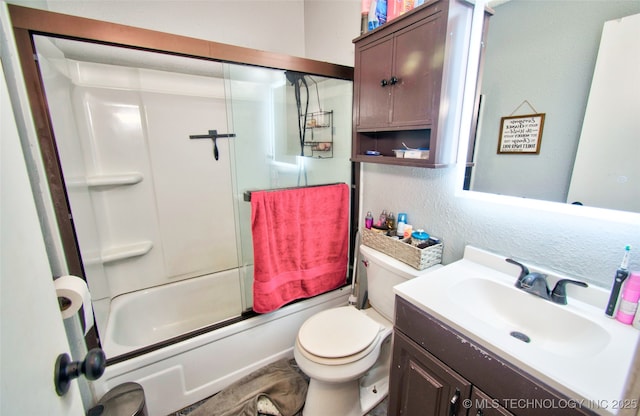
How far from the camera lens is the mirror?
87 centimetres

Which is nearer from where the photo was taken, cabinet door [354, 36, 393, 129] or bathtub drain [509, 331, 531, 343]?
bathtub drain [509, 331, 531, 343]

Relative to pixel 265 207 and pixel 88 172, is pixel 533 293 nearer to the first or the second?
pixel 265 207

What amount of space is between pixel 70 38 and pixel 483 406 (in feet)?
6.52

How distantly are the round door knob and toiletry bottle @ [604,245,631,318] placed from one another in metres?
1.42

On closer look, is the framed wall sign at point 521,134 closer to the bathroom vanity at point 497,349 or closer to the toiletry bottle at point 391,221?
the bathroom vanity at point 497,349

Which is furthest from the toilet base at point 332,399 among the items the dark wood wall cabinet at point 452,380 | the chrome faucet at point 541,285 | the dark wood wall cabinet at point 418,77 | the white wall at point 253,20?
the white wall at point 253,20

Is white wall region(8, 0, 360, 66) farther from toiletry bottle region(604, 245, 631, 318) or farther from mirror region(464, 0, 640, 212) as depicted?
toiletry bottle region(604, 245, 631, 318)

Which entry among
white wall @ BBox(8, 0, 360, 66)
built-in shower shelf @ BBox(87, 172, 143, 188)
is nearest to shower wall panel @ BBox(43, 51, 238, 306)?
built-in shower shelf @ BBox(87, 172, 143, 188)

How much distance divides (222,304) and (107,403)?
91 centimetres

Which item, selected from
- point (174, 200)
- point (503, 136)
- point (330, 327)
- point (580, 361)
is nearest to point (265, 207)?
point (330, 327)

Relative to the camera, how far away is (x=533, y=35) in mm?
1043

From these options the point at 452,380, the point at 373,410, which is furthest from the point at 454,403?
the point at 373,410

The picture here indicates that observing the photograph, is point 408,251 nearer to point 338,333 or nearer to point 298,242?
point 338,333

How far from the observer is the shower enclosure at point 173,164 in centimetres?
157
